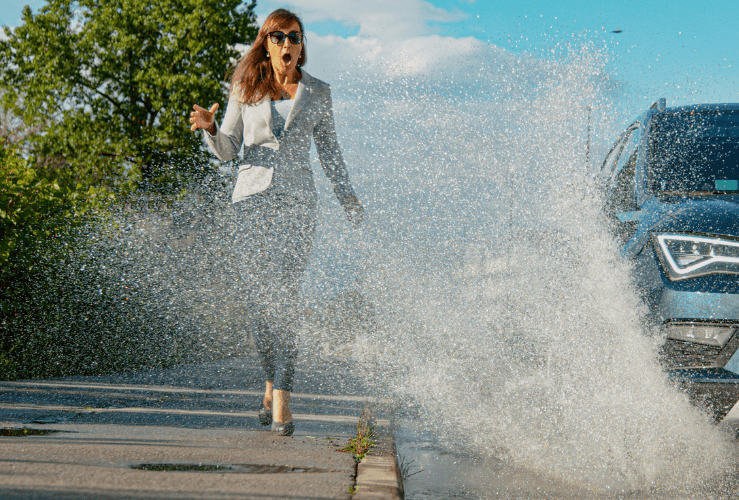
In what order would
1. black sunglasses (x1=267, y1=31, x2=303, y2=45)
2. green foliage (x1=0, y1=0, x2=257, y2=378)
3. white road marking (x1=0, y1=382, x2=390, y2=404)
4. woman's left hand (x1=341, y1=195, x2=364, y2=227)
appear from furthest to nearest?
green foliage (x1=0, y1=0, x2=257, y2=378)
white road marking (x1=0, y1=382, x2=390, y2=404)
woman's left hand (x1=341, y1=195, x2=364, y2=227)
black sunglasses (x1=267, y1=31, x2=303, y2=45)

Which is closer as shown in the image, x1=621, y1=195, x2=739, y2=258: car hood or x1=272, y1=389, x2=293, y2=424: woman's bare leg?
x1=621, y1=195, x2=739, y2=258: car hood

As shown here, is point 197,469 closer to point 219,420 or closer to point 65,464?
point 65,464

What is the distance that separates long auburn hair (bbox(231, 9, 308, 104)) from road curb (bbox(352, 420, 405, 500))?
6.89 feet

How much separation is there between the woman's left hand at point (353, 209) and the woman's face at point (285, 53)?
829 mm

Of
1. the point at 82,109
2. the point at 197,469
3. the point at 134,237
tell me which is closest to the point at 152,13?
the point at 82,109

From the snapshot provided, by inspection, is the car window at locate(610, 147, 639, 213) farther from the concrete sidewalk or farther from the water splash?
the concrete sidewalk

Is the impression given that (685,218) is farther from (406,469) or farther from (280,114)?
(280,114)

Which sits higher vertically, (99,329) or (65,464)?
(99,329)

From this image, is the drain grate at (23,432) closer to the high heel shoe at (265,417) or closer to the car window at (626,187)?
the high heel shoe at (265,417)

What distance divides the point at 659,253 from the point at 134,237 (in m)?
5.86

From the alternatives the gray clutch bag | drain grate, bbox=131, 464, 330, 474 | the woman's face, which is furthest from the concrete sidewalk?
the woman's face

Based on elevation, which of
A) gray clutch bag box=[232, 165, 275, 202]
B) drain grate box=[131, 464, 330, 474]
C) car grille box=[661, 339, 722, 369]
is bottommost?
drain grate box=[131, 464, 330, 474]

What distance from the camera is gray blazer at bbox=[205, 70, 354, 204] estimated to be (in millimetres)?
4000

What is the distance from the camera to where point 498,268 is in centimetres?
408
